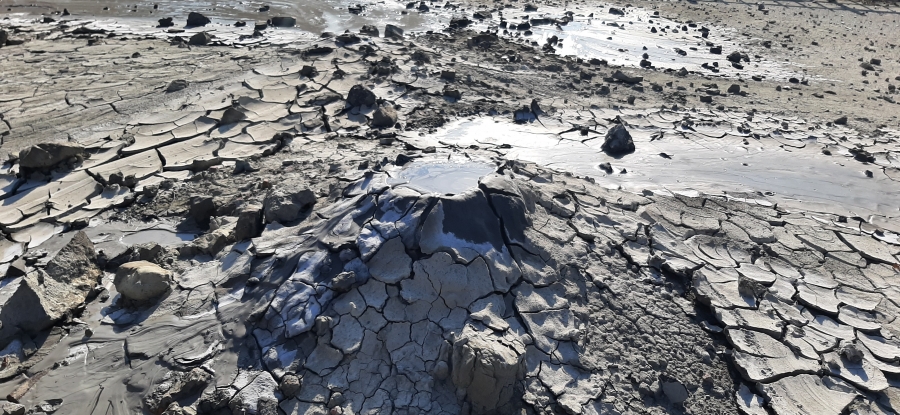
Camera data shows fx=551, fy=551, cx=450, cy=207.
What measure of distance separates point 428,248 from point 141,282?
1.75 m

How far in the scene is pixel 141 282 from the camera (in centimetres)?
333

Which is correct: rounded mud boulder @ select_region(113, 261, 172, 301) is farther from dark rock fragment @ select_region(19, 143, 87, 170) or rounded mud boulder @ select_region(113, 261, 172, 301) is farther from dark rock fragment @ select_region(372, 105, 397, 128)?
dark rock fragment @ select_region(372, 105, 397, 128)

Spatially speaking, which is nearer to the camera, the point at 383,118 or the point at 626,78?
the point at 383,118

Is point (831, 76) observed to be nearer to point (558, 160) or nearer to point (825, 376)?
point (558, 160)

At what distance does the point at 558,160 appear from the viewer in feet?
18.1

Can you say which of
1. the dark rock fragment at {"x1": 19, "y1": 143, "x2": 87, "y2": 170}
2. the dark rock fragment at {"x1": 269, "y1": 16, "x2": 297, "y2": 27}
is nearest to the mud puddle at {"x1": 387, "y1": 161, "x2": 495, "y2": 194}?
the dark rock fragment at {"x1": 19, "y1": 143, "x2": 87, "y2": 170}

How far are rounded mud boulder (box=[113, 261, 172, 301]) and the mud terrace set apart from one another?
0.5 inches

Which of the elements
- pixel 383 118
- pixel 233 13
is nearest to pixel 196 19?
pixel 233 13

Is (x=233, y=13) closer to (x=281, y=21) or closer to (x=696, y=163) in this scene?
(x=281, y=21)

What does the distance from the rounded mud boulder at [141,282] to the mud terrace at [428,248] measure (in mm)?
13

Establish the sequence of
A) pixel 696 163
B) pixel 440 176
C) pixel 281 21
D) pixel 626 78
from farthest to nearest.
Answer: pixel 281 21 < pixel 626 78 < pixel 696 163 < pixel 440 176

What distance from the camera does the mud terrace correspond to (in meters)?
2.92

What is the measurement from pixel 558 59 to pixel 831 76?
4556 millimetres

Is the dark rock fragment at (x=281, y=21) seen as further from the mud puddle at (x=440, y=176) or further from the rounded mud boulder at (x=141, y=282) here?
the rounded mud boulder at (x=141, y=282)
